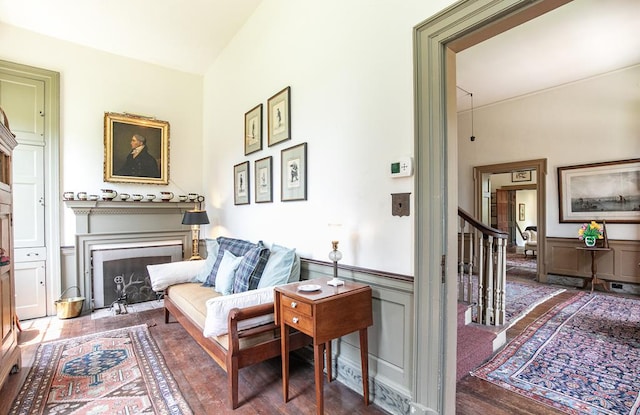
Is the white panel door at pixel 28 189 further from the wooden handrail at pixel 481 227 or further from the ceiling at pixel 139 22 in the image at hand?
the wooden handrail at pixel 481 227

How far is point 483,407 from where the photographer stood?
2.02 meters

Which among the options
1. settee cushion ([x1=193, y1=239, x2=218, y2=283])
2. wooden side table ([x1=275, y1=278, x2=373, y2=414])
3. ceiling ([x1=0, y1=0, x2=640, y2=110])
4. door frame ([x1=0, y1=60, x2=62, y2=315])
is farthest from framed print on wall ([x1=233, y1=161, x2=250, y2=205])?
door frame ([x1=0, y1=60, x2=62, y2=315])

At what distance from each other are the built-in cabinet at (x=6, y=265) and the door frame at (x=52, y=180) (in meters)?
1.69

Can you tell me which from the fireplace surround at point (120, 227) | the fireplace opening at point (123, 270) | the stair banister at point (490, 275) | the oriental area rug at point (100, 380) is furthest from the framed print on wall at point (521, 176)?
the oriental area rug at point (100, 380)

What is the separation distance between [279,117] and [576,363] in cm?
348

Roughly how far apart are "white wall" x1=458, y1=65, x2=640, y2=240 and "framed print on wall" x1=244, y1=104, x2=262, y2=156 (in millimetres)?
4931

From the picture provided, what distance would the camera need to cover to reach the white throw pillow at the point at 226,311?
2.02m

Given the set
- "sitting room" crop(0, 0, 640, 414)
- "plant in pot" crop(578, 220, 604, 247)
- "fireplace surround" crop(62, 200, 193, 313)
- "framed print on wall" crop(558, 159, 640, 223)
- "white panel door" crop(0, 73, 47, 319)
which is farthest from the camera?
"plant in pot" crop(578, 220, 604, 247)

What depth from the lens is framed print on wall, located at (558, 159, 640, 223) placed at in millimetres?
4676

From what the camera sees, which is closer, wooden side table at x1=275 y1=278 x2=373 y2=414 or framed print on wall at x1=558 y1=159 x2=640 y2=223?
wooden side table at x1=275 y1=278 x2=373 y2=414

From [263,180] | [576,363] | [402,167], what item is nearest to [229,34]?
[263,180]

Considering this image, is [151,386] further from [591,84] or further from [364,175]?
A: [591,84]

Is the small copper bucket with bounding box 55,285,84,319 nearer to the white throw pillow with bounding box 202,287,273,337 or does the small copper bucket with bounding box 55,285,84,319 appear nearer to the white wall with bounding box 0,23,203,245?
the white wall with bounding box 0,23,203,245

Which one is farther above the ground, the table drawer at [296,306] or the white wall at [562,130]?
the white wall at [562,130]
